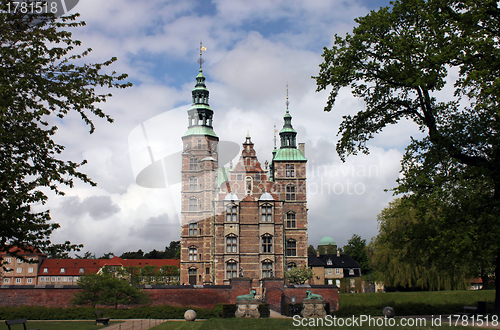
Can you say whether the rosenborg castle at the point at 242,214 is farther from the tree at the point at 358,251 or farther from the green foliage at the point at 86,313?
the tree at the point at 358,251

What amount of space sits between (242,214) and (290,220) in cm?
605

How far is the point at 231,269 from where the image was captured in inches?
1804

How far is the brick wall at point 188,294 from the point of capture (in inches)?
1276

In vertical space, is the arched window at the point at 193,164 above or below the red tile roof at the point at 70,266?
above

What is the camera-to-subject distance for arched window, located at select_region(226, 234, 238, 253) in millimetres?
46250

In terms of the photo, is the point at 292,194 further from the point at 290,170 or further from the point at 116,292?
the point at 116,292

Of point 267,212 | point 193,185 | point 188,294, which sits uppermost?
point 193,185

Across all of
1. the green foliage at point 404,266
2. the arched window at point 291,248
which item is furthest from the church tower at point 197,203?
the green foliage at point 404,266

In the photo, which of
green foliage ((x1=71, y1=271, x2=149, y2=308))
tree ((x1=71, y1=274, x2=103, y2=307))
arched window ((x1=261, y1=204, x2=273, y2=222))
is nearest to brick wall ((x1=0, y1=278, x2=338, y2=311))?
tree ((x1=71, y1=274, x2=103, y2=307))

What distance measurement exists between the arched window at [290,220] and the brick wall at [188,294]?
51.9 feet

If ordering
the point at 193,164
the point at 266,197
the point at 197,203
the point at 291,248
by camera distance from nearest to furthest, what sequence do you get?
the point at 266,197 → the point at 291,248 → the point at 197,203 → the point at 193,164

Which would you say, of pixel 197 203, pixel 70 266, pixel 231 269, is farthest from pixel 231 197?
pixel 70 266

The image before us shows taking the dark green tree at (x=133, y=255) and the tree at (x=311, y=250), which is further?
the tree at (x=311, y=250)

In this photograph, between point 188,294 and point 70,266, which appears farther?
point 70,266
